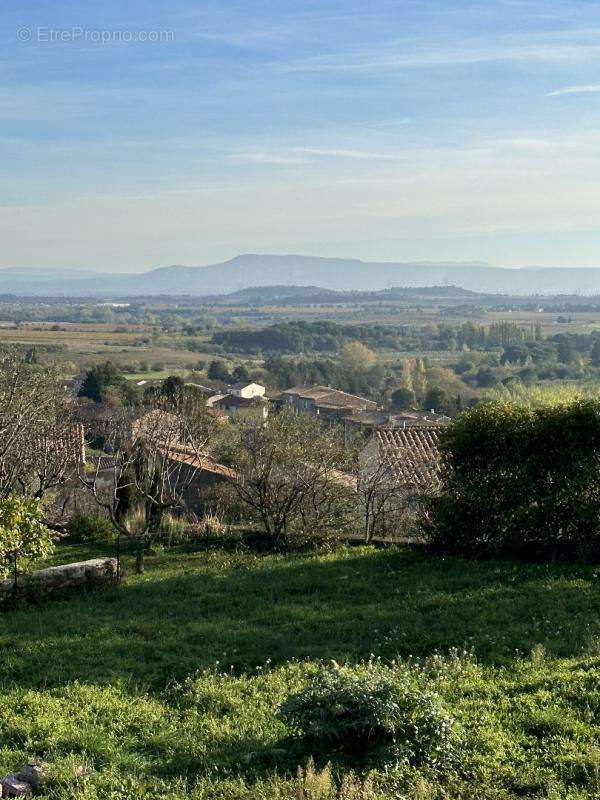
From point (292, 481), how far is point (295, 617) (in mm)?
6070

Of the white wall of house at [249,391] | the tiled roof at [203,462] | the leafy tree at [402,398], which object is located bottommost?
the leafy tree at [402,398]

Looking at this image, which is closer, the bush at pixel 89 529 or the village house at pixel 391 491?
the village house at pixel 391 491

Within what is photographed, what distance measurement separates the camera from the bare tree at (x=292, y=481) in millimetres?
17875

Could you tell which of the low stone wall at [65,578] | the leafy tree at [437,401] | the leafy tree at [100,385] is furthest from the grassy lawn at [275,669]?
the leafy tree at [437,401]

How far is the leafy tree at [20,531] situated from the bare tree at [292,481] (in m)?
5.84

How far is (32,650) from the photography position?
1056 cm

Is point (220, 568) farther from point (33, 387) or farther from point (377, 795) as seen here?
point (377, 795)

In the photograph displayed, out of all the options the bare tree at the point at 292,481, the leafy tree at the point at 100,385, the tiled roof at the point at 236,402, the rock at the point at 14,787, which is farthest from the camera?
the tiled roof at the point at 236,402

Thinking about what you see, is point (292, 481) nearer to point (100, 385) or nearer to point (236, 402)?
point (100, 385)

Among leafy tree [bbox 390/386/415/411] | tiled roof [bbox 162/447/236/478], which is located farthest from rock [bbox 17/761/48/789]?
leafy tree [bbox 390/386/415/411]

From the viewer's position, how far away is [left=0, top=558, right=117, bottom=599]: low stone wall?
543 inches

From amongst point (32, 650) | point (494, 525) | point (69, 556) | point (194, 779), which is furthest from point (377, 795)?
point (69, 556)

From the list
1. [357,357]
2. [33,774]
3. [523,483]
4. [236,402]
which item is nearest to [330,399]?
[236,402]

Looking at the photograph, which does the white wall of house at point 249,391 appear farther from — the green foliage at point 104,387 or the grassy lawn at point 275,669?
the grassy lawn at point 275,669
